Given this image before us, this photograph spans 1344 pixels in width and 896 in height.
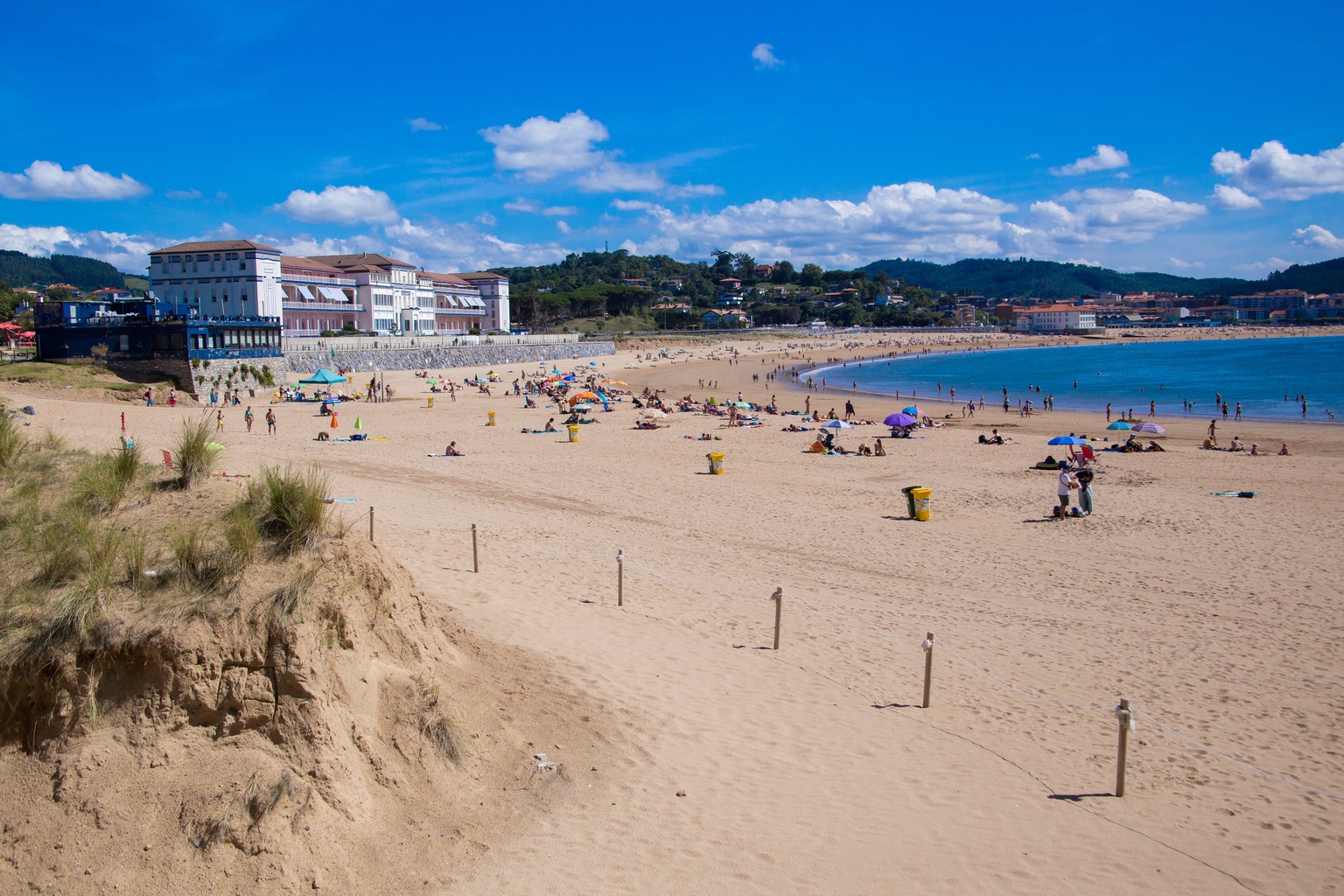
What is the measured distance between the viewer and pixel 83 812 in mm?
4812

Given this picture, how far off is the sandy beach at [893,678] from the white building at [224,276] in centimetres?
4215

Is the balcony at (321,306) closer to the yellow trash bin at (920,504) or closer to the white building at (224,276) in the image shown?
the white building at (224,276)

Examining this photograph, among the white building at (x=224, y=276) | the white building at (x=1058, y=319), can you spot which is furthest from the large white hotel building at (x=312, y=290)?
the white building at (x=1058, y=319)

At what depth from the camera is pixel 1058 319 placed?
178250 mm

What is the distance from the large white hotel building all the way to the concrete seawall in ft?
18.7

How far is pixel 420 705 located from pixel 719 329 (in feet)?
406

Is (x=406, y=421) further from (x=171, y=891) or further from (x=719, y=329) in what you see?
(x=719, y=329)

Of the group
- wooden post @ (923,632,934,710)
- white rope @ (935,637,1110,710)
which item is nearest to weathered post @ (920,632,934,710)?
wooden post @ (923,632,934,710)

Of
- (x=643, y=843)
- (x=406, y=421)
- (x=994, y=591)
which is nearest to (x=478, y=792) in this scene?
(x=643, y=843)

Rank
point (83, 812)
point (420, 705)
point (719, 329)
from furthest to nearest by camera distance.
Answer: point (719, 329) < point (420, 705) < point (83, 812)

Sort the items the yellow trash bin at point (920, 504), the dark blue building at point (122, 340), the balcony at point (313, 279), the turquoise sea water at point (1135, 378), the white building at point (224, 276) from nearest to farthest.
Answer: the yellow trash bin at point (920, 504) → the dark blue building at point (122, 340) → the turquoise sea water at point (1135, 378) → the white building at point (224, 276) → the balcony at point (313, 279)

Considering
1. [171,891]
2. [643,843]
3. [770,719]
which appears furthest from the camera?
[770,719]

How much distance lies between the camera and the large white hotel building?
184 ft

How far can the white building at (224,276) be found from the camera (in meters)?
55.5
